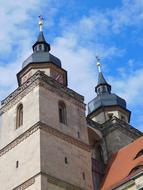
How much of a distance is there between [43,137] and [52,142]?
22.4 inches

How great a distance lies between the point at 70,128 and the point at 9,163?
347cm

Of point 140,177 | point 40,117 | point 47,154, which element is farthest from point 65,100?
point 140,177

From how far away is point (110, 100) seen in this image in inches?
1270

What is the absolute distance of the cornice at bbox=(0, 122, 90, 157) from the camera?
22.7 metres

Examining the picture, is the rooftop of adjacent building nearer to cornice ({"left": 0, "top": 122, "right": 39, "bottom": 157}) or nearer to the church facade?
the church facade

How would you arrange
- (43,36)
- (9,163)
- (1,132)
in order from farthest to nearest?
(43,36) < (1,132) < (9,163)

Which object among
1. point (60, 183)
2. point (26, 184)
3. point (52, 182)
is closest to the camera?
point (52, 182)

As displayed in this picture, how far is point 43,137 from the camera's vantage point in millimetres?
22297

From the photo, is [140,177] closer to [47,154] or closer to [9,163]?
[47,154]

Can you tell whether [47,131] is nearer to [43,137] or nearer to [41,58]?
[43,137]

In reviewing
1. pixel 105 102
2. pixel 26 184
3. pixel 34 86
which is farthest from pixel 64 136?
pixel 105 102

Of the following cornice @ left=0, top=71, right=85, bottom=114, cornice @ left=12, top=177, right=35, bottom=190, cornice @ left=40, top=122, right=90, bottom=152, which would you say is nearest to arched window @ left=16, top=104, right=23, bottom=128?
cornice @ left=0, top=71, right=85, bottom=114

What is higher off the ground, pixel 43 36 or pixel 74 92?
pixel 43 36

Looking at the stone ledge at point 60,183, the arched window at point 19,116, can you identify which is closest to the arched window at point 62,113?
the arched window at point 19,116
